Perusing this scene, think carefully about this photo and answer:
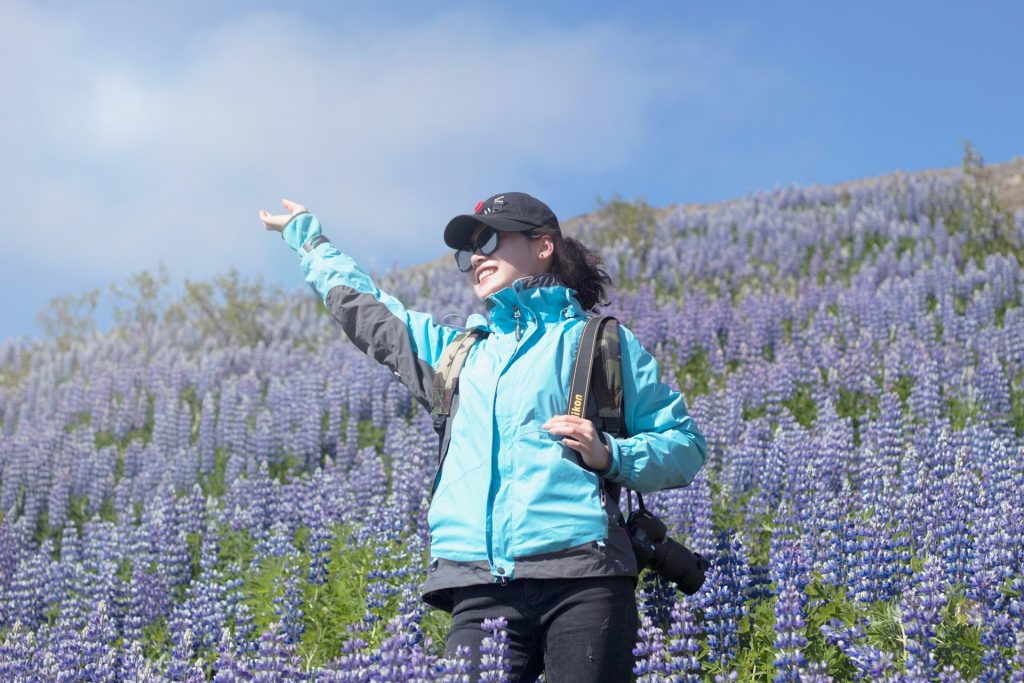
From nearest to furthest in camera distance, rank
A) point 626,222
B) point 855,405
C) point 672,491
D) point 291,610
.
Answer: point 291,610 < point 672,491 < point 855,405 < point 626,222

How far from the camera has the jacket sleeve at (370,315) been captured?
4.88m

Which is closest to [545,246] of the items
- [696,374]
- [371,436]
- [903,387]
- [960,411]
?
[960,411]

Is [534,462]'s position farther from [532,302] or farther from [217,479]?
[217,479]

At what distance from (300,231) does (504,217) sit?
1365 mm

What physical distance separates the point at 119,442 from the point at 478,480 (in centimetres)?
930

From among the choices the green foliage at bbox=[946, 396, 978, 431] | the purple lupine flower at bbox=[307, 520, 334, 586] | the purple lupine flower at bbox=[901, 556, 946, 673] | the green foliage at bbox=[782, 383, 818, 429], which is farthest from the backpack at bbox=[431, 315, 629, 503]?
the green foliage at bbox=[782, 383, 818, 429]

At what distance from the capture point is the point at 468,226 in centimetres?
484

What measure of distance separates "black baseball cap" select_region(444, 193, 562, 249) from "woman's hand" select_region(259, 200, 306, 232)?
1083 mm

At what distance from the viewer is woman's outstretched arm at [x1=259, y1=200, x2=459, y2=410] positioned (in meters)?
4.89

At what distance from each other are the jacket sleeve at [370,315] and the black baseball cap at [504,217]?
0.42 meters

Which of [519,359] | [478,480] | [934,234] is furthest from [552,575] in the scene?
[934,234]

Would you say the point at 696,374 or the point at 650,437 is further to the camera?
the point at 696,374

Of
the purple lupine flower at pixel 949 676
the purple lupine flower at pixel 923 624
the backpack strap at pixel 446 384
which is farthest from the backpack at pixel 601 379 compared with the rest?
the purple lupine flower at pixel 949 676

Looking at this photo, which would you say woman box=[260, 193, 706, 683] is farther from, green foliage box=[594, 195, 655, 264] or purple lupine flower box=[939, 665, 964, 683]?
green foliage box=[594, 195, 655, 264]
